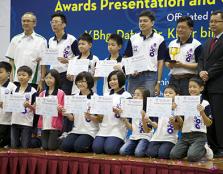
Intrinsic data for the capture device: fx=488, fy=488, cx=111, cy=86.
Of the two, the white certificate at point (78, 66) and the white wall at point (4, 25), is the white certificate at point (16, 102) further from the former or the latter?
the white wall at point (4, 25)

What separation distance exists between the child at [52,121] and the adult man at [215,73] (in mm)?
1663

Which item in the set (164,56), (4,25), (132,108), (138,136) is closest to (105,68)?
(164,56)

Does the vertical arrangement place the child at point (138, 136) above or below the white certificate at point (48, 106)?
below

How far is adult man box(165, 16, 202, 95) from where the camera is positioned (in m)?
5.60

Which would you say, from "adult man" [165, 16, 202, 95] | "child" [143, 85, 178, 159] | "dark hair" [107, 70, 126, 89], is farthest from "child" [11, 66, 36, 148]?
"adult man" [165, 16, 202, 95]

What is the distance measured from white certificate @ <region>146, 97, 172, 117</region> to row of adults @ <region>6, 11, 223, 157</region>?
64 centimetres

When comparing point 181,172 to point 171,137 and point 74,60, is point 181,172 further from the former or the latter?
point 74,60

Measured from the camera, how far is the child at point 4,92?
607cm

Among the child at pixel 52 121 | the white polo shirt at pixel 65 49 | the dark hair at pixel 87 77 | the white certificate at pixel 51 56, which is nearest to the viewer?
the dark hair at pixel 87 77

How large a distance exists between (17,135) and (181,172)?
92.9 inches

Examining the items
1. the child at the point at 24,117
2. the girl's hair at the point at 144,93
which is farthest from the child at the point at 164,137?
the child at the point at 24,117

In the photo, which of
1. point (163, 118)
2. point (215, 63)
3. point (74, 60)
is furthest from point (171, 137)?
point (74, 60)

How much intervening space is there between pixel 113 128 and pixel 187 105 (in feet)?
3.39

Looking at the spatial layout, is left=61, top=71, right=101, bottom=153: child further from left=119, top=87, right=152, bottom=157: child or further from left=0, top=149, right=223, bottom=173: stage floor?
left=119, top=87, right=152, bottom=157: child
